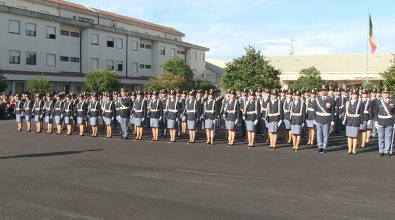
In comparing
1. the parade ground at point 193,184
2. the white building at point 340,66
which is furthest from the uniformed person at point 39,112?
the white building at point 340,66

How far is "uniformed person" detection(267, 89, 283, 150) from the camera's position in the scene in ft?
50.4

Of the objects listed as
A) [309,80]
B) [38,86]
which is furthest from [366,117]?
[38,86]

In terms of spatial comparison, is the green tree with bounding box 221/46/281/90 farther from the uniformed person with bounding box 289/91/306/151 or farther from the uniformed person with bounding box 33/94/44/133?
the uniformed person with bounding box 289/91/306/151

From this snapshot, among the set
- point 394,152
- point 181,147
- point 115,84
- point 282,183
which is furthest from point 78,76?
point 282,183

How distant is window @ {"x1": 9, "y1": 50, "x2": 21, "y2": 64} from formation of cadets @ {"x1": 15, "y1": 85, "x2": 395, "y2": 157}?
2166 centimetres

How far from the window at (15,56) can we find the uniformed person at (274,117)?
107ft

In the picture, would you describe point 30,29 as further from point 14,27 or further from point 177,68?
point 177,68

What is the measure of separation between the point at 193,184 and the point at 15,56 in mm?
37987

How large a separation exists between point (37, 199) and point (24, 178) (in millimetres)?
2083

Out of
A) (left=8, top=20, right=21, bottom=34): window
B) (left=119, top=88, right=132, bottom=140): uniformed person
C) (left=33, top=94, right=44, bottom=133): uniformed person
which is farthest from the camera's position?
(left=8, top=20, right=21, bottom=34): window

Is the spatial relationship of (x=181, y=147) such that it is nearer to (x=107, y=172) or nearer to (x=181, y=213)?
(x=107, y=172)

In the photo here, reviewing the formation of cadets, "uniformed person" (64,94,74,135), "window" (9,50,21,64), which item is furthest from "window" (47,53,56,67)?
"uniformed person" (64,94,74,135)

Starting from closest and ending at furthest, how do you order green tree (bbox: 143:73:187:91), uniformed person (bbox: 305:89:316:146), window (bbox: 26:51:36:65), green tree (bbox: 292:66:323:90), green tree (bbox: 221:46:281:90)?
1. uniformed person (bbox: 305:89:316:146)
2. green tree (bbox: 221:46:281:90)
3. green tree (bbox: 292:66:323:90)
4. window (bbox: 26:51:36:65)
5. green tree (bbox: 143:73:187:91)

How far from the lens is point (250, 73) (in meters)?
27.8
